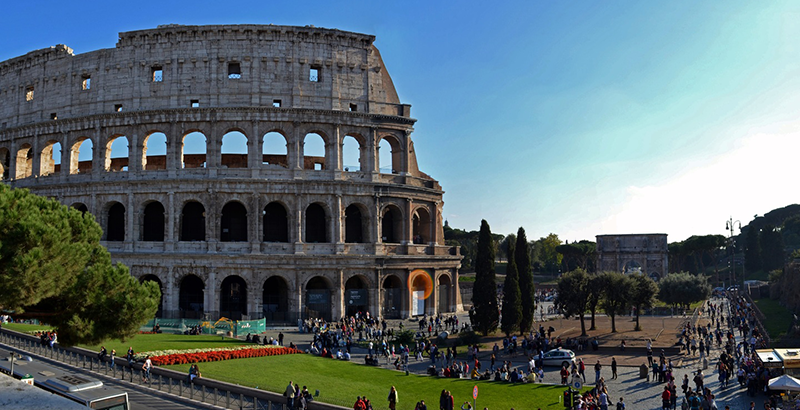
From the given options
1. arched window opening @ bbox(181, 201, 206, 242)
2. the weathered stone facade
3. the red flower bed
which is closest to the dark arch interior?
arched window opening @ bbox(181, 201, 206, 242)

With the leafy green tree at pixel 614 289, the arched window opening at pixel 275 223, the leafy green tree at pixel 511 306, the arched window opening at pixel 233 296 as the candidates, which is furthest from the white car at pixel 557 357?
the arched window opening at pixel 233 296

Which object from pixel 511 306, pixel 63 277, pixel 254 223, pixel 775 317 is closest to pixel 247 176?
pixel 254 223

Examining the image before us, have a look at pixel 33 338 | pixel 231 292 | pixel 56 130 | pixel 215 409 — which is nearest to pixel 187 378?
pixel 215 409

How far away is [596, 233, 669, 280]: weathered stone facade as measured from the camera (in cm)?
7612

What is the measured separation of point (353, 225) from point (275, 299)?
819 centimetres

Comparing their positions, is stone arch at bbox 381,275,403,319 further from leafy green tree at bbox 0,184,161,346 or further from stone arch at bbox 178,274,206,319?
leafy green tree at bbox 0,184,161,346

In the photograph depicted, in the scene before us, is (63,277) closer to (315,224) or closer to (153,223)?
(315,224)

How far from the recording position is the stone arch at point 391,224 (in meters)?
44.8

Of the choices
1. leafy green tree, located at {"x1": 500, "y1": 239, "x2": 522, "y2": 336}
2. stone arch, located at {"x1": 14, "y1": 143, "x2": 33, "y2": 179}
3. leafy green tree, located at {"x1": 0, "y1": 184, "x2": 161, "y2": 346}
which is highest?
stone arch, located at {"x1": 14, "y1": 143, "x2": 33, "y2": 179}

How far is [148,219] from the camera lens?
44.0 meters

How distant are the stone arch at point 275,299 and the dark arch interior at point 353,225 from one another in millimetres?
6147

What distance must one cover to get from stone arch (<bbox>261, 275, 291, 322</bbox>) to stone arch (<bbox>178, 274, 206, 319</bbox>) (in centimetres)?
430

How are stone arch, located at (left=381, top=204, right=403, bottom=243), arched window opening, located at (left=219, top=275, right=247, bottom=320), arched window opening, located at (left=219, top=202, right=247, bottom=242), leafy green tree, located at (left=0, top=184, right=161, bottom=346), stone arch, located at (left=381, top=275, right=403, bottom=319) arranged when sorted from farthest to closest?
stone arch, located at (left=381, top=204, right=403, bottom=243) → stone arch, located at (left=381, top=275, right=403, bottom=319) → arched window opening, located at (left=219, top=202, right=247, bottom=242) → arched window opening, located at (left=219, top=275, right=247, bottom=320) → leafy green tree, located at (left=0, top=184, right=161, bottom=346)

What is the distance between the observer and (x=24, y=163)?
4800 cm
